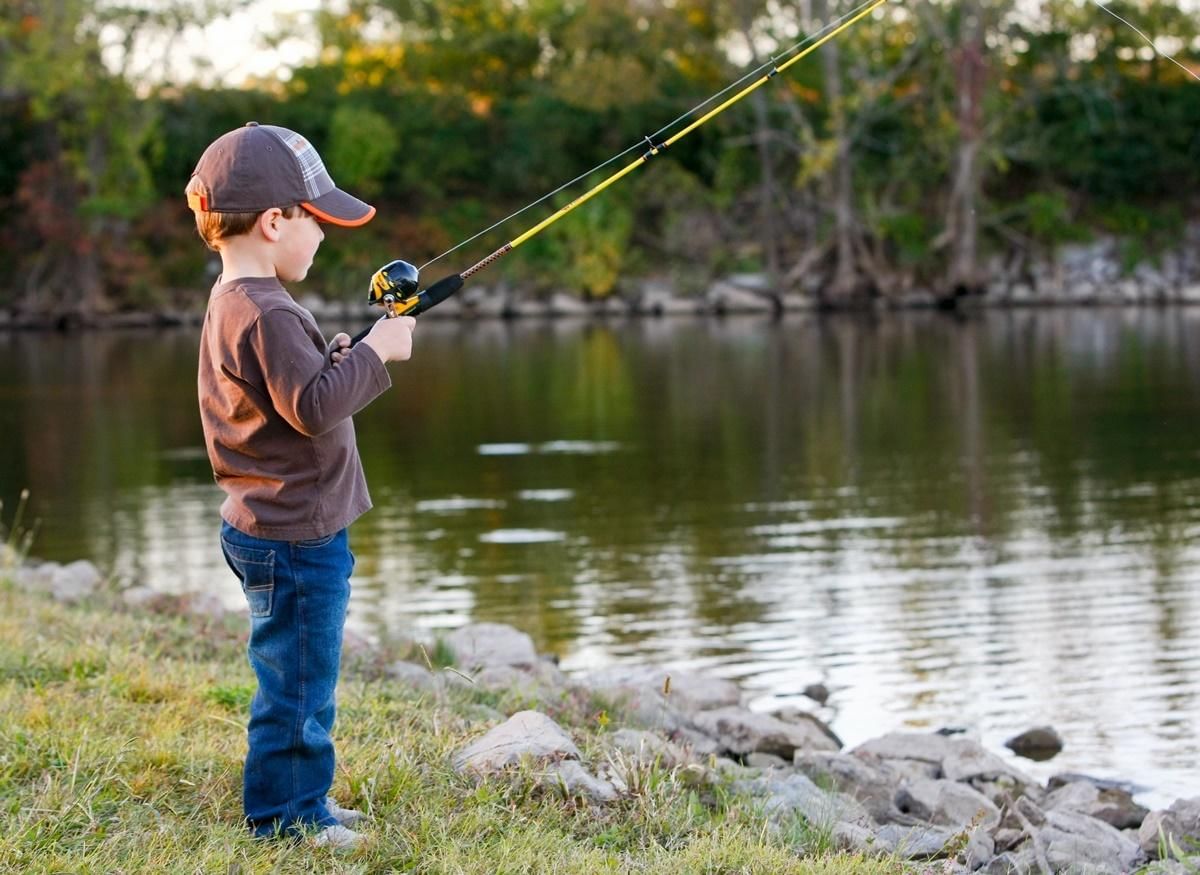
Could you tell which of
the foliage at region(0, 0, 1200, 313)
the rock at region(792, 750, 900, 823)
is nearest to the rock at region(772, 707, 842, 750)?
the rock at region(792, 750, 900, 823)

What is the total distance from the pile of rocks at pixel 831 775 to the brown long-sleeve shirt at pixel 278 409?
2.96 feet

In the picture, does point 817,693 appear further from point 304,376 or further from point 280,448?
point 304,376

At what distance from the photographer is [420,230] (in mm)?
41531

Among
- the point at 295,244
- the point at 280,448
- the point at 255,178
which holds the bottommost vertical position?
the point at 280,448

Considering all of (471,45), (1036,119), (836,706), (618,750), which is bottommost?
(836,706)

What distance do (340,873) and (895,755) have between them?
3.16m

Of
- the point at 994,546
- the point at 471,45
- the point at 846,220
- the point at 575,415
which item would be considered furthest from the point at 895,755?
the point at 471,45

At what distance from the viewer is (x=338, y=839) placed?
3.83 metres

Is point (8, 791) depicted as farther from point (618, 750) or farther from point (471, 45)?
point (471, 45)

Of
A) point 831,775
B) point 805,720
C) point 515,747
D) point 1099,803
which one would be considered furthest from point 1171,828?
point 515,747

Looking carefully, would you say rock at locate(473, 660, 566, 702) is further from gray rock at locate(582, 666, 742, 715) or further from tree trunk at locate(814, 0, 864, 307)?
tree trunk at locate(814, 0, 864, 307)

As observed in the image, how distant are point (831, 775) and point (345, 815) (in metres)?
2.10

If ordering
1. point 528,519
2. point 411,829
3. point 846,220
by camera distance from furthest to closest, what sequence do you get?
point 846,220, point 528,519, point 411,829

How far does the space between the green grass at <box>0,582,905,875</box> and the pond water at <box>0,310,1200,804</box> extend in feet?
8.59
